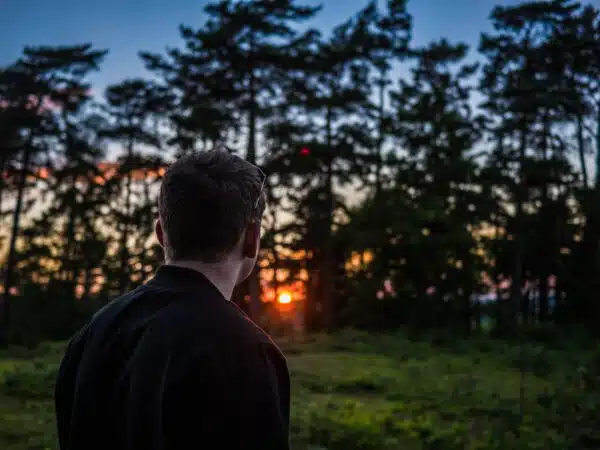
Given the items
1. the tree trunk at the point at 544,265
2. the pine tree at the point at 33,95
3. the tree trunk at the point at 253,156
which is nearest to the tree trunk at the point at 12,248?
the pine tree at the point at 33,95

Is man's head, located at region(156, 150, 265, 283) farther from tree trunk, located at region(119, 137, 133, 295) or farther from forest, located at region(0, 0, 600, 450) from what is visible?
tree trunk, located at region(119, 137, 133, 295)

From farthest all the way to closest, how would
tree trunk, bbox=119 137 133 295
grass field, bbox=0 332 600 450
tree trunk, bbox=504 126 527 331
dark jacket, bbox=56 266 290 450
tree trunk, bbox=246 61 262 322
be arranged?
tree trunk, bbox=504 126 527 331 < tree trunk, bbox=119 137 133 295 < tree trunk, bbox=246 61 262 322 < grass field, bbox=0 332 600 450 < dark jacket, bbox=56 266 290 450

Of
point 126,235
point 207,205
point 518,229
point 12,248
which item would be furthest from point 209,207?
point 126,235

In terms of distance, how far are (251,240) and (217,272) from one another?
0.42 feet

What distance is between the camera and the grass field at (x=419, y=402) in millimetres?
7895

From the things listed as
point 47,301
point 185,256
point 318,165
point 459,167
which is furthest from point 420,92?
point 185,256

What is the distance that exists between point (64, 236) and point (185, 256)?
38.2 m


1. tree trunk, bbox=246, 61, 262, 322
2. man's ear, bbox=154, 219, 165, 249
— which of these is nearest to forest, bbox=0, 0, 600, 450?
tree trunk, bbox=246, 61, 262, 322

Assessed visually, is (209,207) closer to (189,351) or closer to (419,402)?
(189,351)

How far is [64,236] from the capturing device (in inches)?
1473

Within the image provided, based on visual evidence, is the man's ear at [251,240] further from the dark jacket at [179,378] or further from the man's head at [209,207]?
the dark jacket at [179,378]

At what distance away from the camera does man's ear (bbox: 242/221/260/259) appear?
165 centimetres

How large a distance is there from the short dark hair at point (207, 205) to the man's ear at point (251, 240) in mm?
27

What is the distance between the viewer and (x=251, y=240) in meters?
1.67
